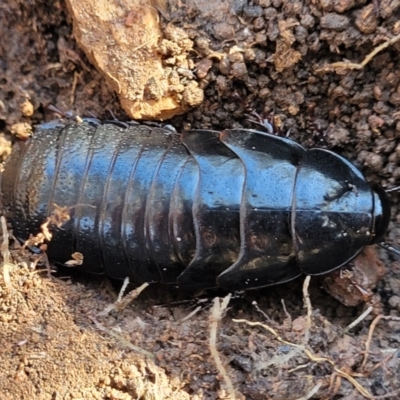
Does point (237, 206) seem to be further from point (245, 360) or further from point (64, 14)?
point (64, 14)

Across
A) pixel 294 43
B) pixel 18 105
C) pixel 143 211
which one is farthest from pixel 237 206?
pixel 18 105

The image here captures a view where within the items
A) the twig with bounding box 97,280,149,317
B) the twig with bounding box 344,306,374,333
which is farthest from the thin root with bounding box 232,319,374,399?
the twig with bounding box 97,280,149,317

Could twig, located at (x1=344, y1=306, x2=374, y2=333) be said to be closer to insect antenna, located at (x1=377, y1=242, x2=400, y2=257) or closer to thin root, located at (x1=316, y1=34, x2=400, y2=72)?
insect antenna, located at (x1=377, y1=242, x2=400, y2=257)

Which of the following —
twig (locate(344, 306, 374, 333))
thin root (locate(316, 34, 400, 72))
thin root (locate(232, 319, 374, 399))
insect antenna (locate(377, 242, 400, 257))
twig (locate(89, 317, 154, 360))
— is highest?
thin root (locate(316, 34, 400, 72))

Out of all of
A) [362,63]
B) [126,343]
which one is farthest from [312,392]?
[362,63]

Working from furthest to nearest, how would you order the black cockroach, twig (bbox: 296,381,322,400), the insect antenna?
A: the insect antenna < the black cockroach < twig (bbox: 296,381,322,400)
